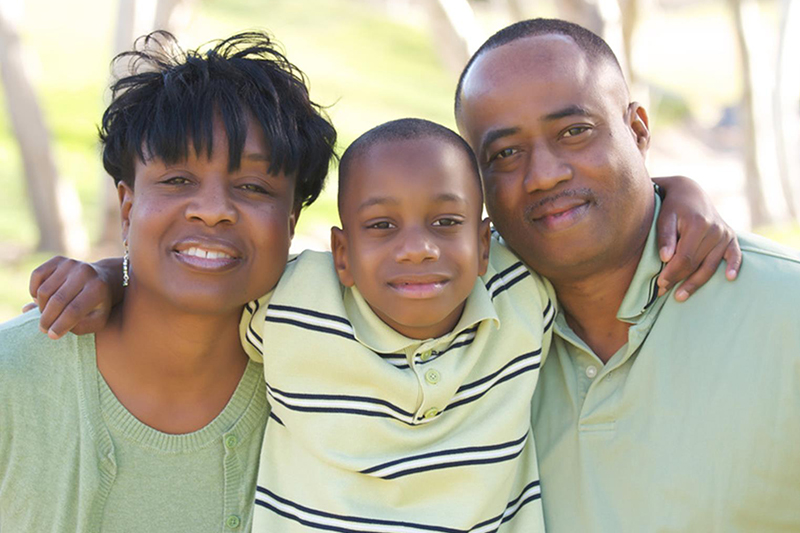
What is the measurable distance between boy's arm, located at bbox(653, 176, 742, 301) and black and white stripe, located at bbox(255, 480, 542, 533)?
732 millimetres

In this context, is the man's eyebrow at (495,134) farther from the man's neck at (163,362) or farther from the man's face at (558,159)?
the man's neck at (163,362)

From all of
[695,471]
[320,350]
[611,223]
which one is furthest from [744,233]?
[320,350]

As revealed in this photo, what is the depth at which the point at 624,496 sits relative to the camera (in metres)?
2.46

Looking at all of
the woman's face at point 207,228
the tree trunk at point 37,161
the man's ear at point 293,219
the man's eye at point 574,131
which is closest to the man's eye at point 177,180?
the woman's face at point 207,228

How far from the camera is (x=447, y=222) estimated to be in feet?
8.68

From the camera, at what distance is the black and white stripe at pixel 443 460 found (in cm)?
244

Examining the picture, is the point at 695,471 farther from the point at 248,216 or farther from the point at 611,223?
the point at 248,216

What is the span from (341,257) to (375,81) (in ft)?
64.7

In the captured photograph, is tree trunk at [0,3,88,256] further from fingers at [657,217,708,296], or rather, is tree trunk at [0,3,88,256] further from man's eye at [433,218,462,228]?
fingers at [657,217,708,296]

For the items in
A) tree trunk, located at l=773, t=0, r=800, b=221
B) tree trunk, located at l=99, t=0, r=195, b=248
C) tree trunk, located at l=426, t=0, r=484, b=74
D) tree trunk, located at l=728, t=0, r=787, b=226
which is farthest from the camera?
tree trunk, located at l=728, t=0, r=787, b=226

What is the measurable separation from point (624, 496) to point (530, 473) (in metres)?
0.28

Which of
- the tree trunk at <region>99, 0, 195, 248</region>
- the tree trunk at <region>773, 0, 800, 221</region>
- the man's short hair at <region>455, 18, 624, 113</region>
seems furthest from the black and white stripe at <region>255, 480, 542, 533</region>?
the tree trunk at <region>773, 0, 800, 221</region>

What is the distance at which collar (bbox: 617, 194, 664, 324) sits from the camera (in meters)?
2.63

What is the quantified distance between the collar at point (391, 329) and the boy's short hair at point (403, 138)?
12.6 inches
